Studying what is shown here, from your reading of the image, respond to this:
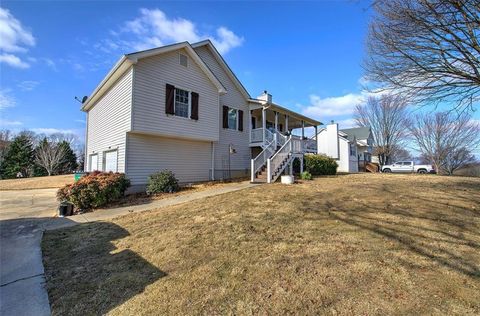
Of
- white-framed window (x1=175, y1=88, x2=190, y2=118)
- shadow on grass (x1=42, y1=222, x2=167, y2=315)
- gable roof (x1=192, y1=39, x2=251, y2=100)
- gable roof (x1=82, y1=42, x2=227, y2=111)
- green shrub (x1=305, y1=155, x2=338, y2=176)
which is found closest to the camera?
shadow on grass (x1=42, y1=222, x2=167, y2=315)

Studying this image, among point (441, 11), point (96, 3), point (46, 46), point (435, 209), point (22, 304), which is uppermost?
point (96, 3)

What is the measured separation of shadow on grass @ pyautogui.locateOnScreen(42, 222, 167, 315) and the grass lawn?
2cm

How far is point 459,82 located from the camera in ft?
23.5

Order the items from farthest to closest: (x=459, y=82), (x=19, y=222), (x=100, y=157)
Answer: (x=100, y=157), (x=19, y=222), (x=459, y=82)

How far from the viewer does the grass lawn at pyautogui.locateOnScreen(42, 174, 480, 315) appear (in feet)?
10.2

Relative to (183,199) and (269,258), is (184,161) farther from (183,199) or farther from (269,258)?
(269,258)

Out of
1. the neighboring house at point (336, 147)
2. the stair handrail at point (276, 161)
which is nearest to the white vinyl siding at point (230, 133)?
the stair handrail at point (276, 161)

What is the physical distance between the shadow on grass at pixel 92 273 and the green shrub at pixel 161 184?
5385 mm

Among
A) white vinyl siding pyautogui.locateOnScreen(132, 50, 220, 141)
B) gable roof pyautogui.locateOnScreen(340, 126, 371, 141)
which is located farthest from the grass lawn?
gable roof pyautogui.locateOnScreen(340, 126, 371, 141)

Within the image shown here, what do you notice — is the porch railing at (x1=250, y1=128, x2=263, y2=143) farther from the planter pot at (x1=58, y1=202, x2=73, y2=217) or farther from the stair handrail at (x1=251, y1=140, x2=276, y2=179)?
the planter pot at (x1=58, y1=202, x2=73, y2=217)

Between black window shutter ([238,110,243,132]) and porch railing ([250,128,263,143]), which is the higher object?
black window shutter ([238,110,243,132])

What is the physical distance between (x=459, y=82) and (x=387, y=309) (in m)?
7.25

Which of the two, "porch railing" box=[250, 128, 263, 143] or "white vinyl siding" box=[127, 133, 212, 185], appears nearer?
"white vinyl siding" box=[127, 133, 212, 185]

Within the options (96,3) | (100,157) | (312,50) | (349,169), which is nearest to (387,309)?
(312,50)
